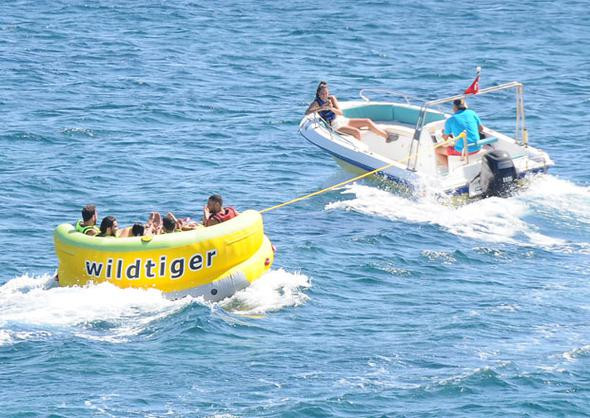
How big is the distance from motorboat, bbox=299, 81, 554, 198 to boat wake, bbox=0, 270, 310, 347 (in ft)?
18.6

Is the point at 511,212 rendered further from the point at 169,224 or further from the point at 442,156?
the point at 169,224

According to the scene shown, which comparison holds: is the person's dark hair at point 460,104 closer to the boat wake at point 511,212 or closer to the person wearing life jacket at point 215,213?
the boat wake at point 511,212

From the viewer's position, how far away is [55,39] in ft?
128

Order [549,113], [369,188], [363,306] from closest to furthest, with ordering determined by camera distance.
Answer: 1. [363,306]
2. [369,188]
3. [549,113]

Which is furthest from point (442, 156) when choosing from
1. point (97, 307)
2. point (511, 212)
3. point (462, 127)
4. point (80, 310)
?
point (80, 310)

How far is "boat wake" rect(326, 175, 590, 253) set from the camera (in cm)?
2291

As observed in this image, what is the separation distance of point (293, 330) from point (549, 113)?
15771mm

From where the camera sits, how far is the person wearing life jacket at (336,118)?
26781mm

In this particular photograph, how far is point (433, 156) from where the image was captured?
25047 millimetres

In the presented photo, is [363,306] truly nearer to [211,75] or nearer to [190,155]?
[190,155]

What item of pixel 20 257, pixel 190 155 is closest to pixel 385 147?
pixel 190 155

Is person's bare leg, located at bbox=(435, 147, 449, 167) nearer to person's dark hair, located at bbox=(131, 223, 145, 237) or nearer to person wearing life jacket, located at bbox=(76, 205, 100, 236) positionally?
person's dark hair, located at bbox=(131, 223, 145, 237)

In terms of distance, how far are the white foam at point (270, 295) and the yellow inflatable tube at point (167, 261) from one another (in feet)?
0.57

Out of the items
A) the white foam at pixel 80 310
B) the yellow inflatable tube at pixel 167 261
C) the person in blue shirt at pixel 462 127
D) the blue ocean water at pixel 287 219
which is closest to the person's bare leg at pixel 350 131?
the blue ocean water at pixel 287 219
